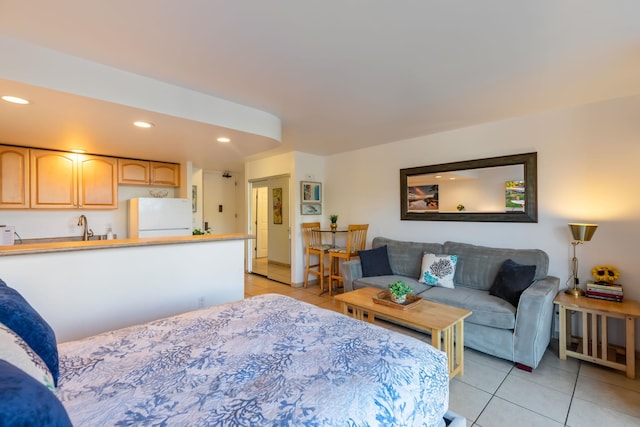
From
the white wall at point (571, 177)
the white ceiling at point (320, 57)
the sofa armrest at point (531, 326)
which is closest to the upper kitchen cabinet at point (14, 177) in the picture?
the white ceiling at point (320, 57)

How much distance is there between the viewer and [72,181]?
357 cm

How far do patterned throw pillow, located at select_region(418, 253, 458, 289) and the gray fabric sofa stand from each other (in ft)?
A: 0.26

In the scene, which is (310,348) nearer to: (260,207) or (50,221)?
(50,221)

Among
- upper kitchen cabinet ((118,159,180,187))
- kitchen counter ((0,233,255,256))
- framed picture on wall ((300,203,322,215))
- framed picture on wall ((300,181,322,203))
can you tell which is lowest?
kitchen counter ((0,233,255,256))

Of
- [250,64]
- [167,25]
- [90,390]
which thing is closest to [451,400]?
[90,390]

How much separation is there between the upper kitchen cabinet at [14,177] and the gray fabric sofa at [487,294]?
151 inches

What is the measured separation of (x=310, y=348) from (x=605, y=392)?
233cm

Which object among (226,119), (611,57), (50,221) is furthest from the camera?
(50,221)

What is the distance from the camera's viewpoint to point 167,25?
157 centimetres

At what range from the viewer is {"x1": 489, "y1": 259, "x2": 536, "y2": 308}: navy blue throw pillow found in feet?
8.54

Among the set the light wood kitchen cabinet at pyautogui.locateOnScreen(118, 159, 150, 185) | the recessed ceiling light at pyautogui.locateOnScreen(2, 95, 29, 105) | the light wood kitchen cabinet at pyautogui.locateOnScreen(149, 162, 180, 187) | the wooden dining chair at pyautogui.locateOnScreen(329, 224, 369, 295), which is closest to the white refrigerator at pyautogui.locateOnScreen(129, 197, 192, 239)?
the light wood kitchen cabinet at pyautogui.locateOnScreen(118, 159, 150, 185)

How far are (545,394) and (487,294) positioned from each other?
975mm

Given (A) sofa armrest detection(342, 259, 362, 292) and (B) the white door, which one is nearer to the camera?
(A) sofa armrest detection(342, 259, 362, 292)

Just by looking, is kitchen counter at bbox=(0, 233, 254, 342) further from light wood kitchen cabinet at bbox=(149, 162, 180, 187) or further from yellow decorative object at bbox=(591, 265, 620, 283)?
yellow decorative object at bbox=(591, 265, 620, 283)
